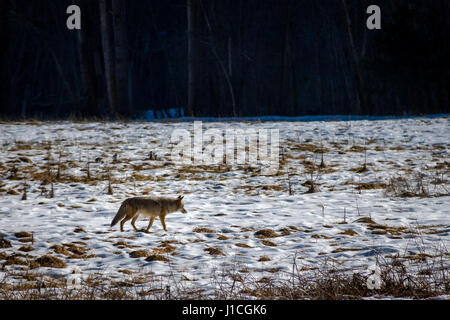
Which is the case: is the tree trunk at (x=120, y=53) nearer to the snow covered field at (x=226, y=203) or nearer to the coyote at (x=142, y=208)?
the snow covered field at (x=226, y=203)

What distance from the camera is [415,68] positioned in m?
24.4

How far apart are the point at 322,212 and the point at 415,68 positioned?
19.0 meters

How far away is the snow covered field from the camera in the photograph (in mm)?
5910

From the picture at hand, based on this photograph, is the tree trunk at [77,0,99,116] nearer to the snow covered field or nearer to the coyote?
the snow covered field

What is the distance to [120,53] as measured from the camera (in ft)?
78.6

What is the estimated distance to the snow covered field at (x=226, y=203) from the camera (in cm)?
591

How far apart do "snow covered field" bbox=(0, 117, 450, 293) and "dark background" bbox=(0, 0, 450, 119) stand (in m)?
8.84

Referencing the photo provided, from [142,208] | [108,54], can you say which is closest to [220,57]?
[108,54]

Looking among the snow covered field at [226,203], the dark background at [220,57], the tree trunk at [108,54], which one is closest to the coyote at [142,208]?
the snow covered field at [226,203]

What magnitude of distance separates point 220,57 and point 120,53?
17.7 m

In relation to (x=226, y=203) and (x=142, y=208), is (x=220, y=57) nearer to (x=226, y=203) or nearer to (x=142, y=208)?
(x=226, y=203)

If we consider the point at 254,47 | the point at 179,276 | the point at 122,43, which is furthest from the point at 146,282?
the point at 254,47

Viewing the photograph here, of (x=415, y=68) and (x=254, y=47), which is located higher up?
(x=254, y=47)
